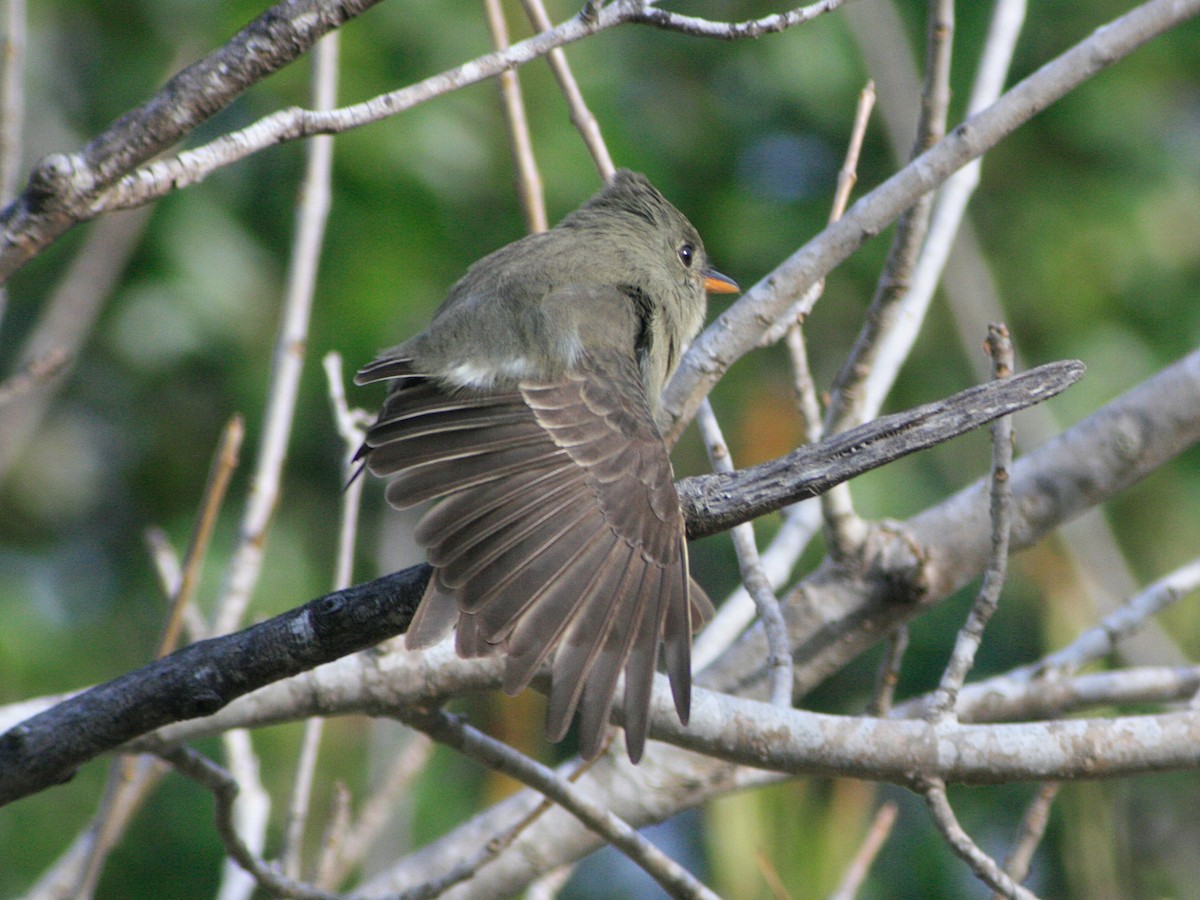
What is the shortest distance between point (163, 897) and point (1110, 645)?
4.89m

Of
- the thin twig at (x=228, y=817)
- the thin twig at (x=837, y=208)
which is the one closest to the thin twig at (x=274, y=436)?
the thin twig at (x=228, y=817)

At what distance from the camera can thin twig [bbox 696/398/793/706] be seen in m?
2.86

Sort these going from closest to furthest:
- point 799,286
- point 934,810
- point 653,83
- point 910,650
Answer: point 934,810
point 799,286
point 910,650
point 653,83

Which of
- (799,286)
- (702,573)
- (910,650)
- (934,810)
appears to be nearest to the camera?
Answer: (934,810)

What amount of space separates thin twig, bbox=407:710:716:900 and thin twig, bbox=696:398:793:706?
389 millimetres

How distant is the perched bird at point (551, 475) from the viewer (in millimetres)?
2492

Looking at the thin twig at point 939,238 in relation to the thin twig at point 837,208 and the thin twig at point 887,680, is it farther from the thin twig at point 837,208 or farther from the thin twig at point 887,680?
the thin twig at point 887,680

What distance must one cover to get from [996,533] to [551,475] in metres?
0.92

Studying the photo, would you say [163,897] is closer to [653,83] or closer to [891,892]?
[891,892]

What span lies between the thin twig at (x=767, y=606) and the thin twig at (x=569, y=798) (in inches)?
15.3

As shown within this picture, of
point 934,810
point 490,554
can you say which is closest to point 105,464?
point 490,554

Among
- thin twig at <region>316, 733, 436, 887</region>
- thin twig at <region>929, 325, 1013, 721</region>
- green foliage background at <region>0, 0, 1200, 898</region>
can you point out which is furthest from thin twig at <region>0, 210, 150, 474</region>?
thin twig at <region>929, 325, 1013, 721</region>

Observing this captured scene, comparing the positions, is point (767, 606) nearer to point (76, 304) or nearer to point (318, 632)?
point (318, 632)

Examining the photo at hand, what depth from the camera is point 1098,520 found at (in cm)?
539
